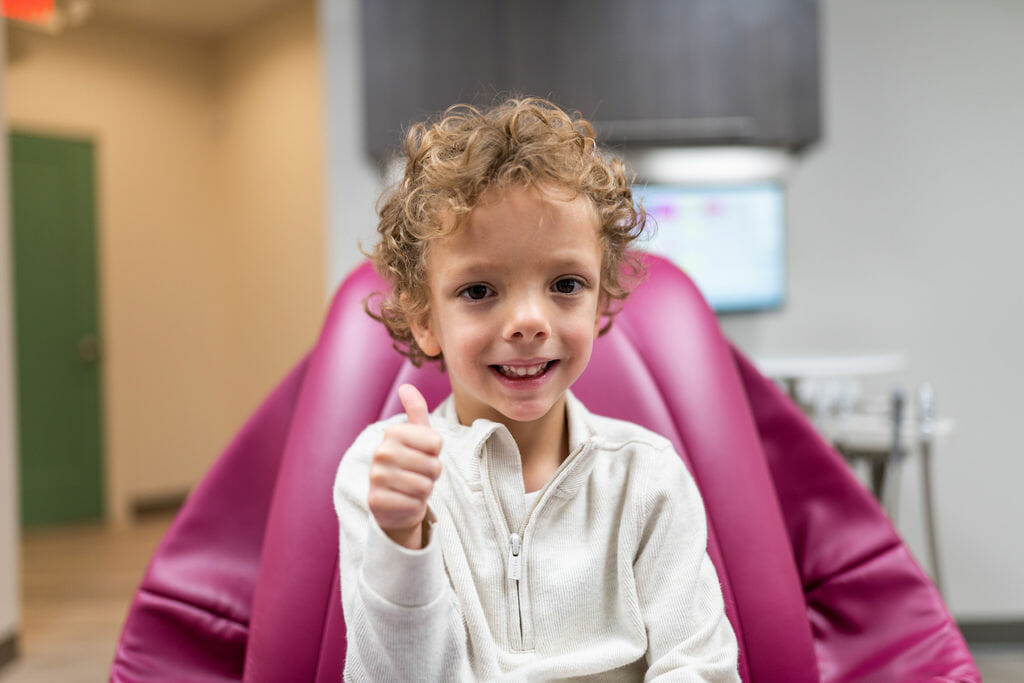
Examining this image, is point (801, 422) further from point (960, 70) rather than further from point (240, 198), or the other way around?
point (240, 198)

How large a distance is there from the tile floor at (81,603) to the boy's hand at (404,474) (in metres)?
2.37

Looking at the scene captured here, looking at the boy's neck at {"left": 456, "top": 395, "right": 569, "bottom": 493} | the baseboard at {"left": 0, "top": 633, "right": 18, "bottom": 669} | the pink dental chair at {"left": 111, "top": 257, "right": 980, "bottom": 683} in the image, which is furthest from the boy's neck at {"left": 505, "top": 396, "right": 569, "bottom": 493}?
the baseboard at {"left": 0, "top": 633, "right": 18, "bottom": 669}

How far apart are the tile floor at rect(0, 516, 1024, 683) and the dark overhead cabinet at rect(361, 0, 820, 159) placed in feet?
6.17

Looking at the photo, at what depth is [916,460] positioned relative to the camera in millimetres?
3238

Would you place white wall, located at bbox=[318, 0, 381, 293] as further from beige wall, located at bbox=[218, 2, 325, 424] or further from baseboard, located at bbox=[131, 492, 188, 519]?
baseboard, located at bbox=[131, 492, 188, 519]

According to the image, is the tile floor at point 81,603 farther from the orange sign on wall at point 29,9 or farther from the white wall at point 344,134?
the orange sign on wall at point 29,9

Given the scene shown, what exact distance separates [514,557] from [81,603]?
10.6 feet

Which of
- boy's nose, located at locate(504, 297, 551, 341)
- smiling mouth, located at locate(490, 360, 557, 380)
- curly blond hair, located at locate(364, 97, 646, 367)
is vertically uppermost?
curly blond hair, located at locate(364, 97, 646, 367)

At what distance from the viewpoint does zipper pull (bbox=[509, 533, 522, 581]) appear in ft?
2.71

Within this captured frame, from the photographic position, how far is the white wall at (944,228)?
3.25 meters

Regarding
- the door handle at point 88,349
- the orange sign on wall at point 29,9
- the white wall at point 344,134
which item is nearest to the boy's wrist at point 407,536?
the white wall at point 344,134

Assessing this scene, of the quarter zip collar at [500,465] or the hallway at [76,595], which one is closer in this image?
the quarter zip collar at [500,465]

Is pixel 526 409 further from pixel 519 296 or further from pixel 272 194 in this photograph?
pixel 272 194

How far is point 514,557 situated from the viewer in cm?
83
